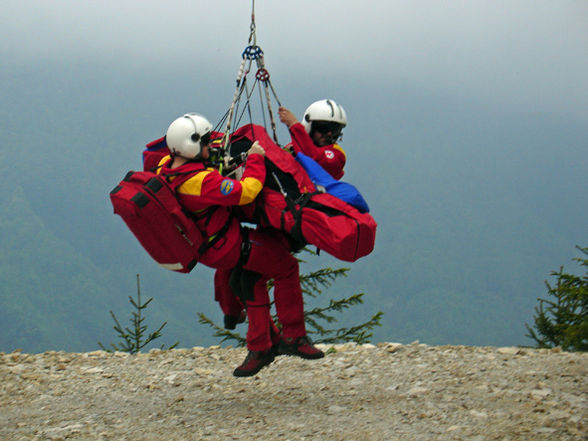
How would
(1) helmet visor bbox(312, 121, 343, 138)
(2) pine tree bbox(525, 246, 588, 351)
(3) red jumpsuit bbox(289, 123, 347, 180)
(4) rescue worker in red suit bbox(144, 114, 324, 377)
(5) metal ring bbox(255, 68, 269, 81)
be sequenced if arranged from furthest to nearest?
(2) pine tree bbox(525, 246, 588, 351)
(1) helmet visor bbox(312, 121, 343, 138)
(5) metal ring bbox(255, 68, 269, 81)
(3) red jumpsuit bbox(289, 123, 347, 180)
(4) rescue worker in red suit bbox(144, 114, 324, 377)

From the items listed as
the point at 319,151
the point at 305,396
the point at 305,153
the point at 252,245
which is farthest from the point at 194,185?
the point at 305,396

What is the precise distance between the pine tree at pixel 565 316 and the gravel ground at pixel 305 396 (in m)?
2.94

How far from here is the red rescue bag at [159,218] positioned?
5.71 meters

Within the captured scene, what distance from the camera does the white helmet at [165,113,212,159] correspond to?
19.6 ft

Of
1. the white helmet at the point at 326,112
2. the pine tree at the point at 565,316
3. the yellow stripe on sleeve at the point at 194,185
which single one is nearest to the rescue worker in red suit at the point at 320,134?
the white helmet at the point at 326,112

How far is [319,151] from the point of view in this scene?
6.47 m

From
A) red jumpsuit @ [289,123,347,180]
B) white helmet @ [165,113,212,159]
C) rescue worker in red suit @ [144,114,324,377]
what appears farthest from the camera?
red jumpsuit @ [289,123,347,180]

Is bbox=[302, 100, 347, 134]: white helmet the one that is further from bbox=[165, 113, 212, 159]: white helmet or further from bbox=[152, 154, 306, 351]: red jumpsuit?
bbox=[165, 113, 212, 159]: white helmet

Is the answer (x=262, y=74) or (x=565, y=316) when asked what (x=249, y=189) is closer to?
(x=262, y=74)

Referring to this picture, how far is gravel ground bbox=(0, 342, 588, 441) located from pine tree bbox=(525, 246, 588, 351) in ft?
9.64

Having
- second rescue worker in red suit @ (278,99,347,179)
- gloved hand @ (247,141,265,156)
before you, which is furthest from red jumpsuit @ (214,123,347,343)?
gloved hand @ (247,141,265,156)

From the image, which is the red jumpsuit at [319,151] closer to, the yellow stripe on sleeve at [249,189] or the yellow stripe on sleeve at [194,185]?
the yellow stripe on sleeve at [249,189]

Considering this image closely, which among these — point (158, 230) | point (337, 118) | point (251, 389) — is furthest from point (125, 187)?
point (251, 389)

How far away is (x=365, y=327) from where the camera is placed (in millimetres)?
14492
